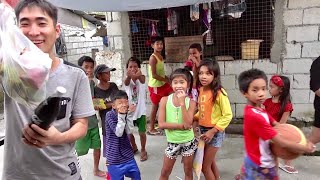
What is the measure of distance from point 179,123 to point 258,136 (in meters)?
0.81

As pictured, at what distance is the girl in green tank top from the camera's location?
2623 mm

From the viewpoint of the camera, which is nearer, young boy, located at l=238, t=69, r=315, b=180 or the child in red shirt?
young boy, located at l=238, t=69, r=315, b=180

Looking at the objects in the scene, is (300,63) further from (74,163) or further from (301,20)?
(74,163)

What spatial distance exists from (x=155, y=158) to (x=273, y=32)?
278 centimetres

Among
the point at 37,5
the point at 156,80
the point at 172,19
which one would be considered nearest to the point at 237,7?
the point at 172,19

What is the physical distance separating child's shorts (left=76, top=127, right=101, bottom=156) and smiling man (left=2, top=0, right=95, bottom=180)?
1784 millimetres

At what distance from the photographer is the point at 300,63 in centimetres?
452

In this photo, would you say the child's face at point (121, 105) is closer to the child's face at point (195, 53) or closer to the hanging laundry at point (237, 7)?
the child's face at point (195, 53)

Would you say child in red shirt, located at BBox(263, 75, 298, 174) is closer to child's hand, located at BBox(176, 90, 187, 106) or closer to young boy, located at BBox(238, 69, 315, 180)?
young boy, located at BBox(238, 69, 315, 180)

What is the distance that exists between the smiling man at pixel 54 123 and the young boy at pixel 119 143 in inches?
41.5

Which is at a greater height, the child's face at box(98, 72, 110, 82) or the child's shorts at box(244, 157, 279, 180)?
the child's face at box(98, 72, 110, 82)

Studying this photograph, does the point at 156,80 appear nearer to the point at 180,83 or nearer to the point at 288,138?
the point at 180,83

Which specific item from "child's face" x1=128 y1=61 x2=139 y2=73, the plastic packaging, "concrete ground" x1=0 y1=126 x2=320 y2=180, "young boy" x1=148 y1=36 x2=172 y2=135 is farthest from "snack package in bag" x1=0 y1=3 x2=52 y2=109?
"young boy" x1=148 y1=36 x2=172 y2=135

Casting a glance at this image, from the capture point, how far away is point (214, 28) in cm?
533
